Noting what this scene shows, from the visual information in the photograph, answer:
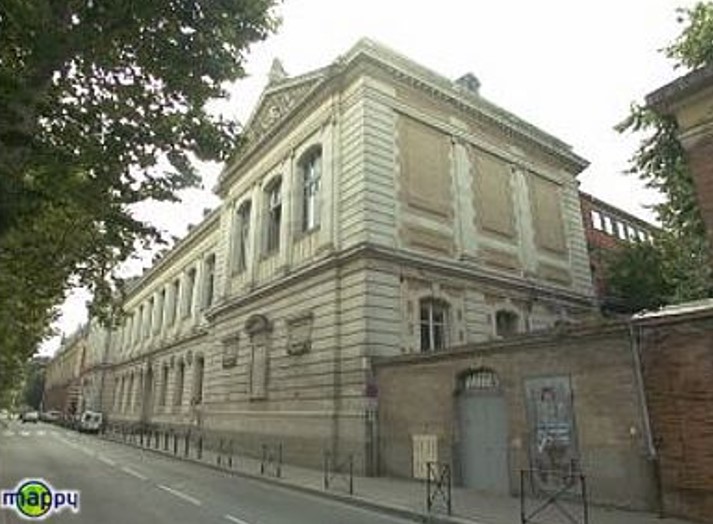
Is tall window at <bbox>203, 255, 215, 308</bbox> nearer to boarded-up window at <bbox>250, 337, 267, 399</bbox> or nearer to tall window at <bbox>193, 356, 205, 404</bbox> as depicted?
tall window at <bbox>193, 356, 205, 404</bbox>

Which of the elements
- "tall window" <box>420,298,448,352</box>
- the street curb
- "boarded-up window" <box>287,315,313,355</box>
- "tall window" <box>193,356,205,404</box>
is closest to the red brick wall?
the street curb

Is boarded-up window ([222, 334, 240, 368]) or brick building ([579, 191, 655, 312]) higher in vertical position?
brick building ([579, 191, 655, 312])

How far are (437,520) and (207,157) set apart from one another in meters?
7.76

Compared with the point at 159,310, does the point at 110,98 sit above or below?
below

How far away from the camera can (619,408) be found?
12.4 m

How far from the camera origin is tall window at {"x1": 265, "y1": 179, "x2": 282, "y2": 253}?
2802 centimetres

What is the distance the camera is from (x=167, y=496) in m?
14.3

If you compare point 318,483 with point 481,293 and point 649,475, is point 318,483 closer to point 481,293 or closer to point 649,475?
point 649,475

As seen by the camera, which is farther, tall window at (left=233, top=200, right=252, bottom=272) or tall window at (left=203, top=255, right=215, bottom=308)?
tall window at (left=203, top=255, right=215, bottom=308)

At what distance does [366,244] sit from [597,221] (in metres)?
24.2

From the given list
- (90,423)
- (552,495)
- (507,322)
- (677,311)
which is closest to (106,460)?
(507,322)

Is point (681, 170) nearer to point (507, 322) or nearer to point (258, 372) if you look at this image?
point (507, 322)

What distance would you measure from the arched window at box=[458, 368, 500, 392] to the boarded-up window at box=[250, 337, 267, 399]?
1070cm

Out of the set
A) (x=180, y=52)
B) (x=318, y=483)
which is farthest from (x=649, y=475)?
(x=180, y=52)
